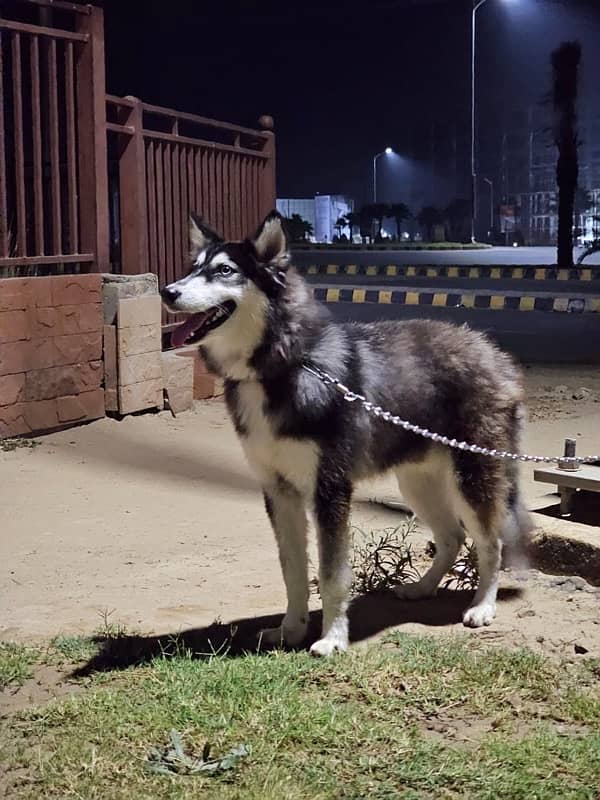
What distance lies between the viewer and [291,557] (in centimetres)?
459

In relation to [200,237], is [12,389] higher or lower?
lower

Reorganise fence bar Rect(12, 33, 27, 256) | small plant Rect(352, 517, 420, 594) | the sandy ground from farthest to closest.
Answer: fence bar Rect(12, 33, 27, 256)
small plant Rect(352, 517, 420, 594)
the sandy ground

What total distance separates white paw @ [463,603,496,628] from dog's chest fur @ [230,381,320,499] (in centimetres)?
97

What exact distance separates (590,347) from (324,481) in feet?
37.4

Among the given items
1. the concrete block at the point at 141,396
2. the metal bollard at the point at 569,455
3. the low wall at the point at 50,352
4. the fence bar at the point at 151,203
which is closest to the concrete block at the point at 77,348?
the low wall at the point at 50,352

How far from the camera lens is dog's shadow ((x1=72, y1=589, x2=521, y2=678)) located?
4320 millimetres

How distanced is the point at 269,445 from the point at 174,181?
293 inches

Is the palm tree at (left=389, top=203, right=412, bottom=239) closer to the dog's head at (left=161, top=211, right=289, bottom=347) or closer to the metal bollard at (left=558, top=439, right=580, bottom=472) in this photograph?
the metal bollard at (left=558, top=439, right=580, bottom=472)

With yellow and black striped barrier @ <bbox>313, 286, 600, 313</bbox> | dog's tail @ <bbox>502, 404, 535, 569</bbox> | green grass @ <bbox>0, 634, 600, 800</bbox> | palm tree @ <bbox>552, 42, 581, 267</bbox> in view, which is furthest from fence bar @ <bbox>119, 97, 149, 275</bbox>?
palm tree @ <bbox>552, 42, 581, 267</bbox>

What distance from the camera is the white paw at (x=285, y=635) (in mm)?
4566

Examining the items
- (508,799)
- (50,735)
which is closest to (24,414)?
(50,735)

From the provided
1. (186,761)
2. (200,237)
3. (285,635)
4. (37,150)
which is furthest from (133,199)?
(186,761)

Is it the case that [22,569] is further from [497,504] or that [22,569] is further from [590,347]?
[590,347]

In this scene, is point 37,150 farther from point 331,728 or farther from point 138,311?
point 331,728
